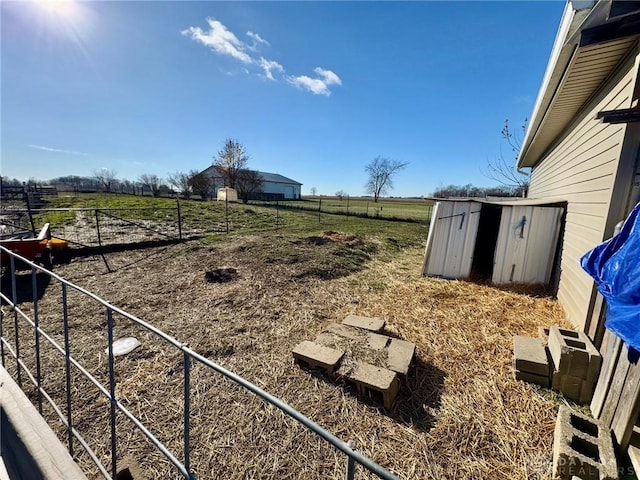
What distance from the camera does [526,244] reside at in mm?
5691

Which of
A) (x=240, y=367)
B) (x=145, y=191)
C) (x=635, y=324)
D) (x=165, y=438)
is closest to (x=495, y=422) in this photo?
(x=635, y=324)

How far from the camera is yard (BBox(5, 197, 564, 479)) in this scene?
204 cm

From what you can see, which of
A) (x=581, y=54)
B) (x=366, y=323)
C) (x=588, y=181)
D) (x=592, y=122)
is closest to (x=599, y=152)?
(x=588, y=181)

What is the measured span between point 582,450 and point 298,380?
2174 millimetres

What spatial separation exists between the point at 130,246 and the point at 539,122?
1050cm

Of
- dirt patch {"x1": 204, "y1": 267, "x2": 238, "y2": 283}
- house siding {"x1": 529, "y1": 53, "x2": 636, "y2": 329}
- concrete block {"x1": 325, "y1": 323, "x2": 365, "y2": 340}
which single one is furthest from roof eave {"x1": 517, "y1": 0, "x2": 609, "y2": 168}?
dirt patch {"x1": 204, "y1": 267, "x2": 238, "y2": 283}

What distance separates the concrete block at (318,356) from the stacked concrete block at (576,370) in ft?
6.44

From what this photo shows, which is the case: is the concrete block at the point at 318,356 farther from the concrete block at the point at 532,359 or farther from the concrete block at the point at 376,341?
the concrete block at the point at 532,359

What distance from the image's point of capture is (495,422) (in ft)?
7.54

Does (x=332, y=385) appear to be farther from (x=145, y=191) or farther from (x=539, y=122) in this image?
(x=145, y=191)

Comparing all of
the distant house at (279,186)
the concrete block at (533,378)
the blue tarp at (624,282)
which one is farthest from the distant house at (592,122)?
the distant house at (279,186)

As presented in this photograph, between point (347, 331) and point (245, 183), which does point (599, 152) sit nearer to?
point (347, 331)

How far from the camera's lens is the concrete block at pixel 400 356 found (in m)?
2.73

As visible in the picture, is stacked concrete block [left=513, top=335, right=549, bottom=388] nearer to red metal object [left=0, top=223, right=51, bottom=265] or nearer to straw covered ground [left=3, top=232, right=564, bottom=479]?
straw covered ground [left=3, top=232, right=564, bottom=479]
